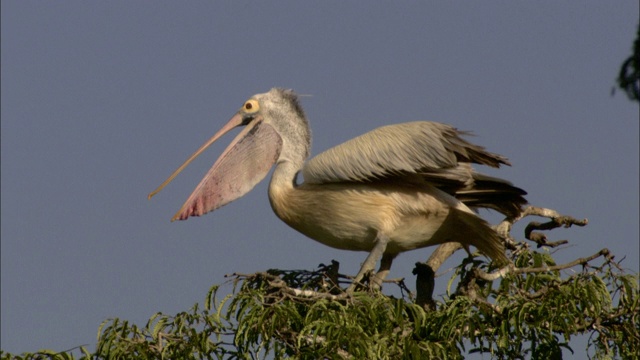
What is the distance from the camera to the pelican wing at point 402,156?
23.6ft

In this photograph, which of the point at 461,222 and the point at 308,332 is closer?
the point at 308,332

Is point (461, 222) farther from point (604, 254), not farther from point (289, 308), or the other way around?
point (289, 308)

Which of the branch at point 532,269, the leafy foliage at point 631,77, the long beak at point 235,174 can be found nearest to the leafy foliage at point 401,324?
the branch at point 532,269

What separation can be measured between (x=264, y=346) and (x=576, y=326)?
1.64 metres

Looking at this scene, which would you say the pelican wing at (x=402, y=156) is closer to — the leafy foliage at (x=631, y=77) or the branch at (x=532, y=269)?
the branch at (x=532, y=269)

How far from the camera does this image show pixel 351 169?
7344mm

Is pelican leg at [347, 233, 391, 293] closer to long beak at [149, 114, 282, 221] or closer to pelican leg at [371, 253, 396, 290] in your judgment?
pelican leg at [371, 253, 396, 290]

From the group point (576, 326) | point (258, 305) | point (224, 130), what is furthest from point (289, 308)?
point (224, 130)

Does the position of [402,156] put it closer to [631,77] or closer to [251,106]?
[251,106]

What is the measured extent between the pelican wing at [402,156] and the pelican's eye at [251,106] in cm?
107

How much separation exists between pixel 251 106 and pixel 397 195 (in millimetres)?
1570

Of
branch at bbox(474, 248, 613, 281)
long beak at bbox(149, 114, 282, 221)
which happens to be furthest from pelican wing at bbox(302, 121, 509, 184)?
branch at bbox(474, 248, 613, 281)

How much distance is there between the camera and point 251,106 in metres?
8.45

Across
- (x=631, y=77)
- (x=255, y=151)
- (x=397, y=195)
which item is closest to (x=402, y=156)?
(x=397, y=195)
